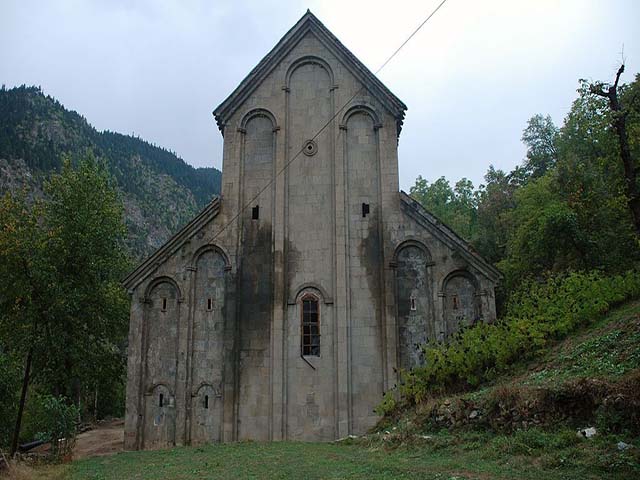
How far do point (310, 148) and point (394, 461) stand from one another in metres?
11.9

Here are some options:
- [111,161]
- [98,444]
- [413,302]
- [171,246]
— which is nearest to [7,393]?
[98,444]

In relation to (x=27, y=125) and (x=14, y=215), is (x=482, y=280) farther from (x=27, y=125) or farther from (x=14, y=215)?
(x=27, y=125)

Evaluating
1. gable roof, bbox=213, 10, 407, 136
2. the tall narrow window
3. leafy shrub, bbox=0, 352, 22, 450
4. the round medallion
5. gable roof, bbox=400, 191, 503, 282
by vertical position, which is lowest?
leafy shrub, bbox=0, 352, 22, 450

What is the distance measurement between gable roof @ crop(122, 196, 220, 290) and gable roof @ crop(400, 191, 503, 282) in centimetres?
663

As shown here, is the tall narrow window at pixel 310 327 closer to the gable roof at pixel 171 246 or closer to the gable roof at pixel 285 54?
the gable roof at pixel 171 246

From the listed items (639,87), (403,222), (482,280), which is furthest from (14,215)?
(639,87)

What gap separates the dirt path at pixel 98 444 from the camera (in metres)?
18.6

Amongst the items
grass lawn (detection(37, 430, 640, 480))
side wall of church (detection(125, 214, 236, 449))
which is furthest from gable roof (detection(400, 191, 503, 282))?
grass lawn (detection(37, 430, 640, 480))

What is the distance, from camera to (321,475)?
1027 centimetres

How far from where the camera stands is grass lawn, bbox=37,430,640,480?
8.80 meters

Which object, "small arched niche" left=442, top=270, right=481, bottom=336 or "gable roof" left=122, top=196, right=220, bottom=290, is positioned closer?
"small arched niche" left=442, top=270, right=481, bottom=336

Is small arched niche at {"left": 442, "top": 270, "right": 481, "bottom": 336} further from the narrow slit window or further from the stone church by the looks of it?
the narrow slit window

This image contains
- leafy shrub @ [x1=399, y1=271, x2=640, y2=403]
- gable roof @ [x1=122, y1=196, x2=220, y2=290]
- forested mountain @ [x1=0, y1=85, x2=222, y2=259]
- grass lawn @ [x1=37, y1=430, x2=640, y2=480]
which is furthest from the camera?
forested mountain @ [x1=0, y1=85, x2=222, y2=259]

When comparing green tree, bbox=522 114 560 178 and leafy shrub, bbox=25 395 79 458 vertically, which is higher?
green tree, bbox=522 114 560 178
